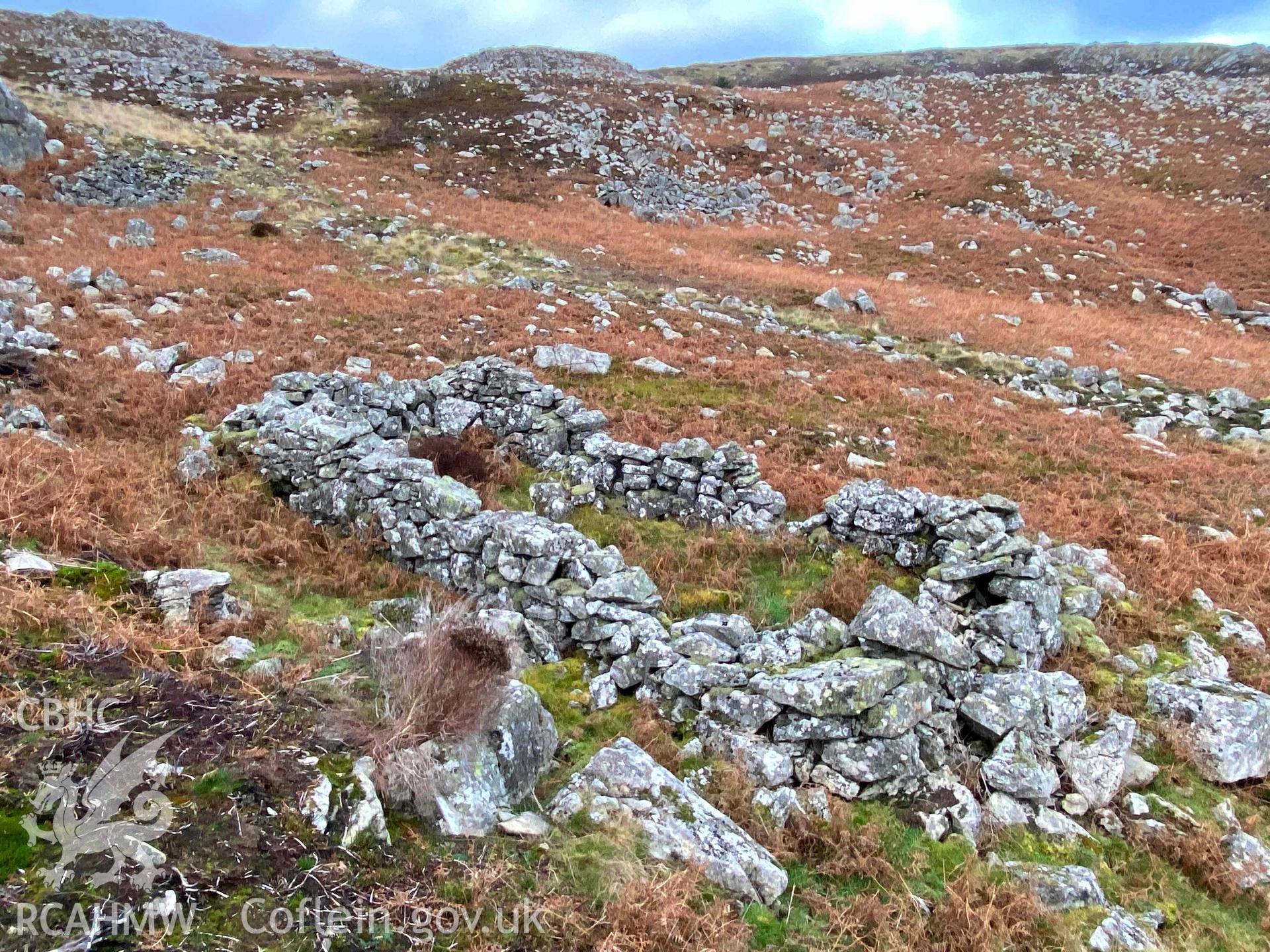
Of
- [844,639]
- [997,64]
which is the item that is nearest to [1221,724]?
[844,639]

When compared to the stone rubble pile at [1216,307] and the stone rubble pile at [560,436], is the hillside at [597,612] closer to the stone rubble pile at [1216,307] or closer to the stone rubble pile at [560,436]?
the stone rubble pile at [560,436]

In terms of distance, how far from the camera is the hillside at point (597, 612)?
4.11 metres

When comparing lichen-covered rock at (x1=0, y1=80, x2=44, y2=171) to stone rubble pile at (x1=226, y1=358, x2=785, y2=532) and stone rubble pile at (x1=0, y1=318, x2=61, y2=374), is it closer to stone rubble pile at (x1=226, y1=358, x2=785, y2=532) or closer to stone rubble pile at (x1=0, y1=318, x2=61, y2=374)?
stone rubble pile at (x1=0, y1=318, x2=61, y2=374)

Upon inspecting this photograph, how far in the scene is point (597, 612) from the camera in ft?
24.6

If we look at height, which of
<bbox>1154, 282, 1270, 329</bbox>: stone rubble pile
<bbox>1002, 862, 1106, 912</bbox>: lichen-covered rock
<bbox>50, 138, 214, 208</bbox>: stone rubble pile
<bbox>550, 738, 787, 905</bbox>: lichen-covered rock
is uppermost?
<bbox>50, 138, 214, 208</bbox>: stone rubble pile

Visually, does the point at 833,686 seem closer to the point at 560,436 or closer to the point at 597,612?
the point at 597,612

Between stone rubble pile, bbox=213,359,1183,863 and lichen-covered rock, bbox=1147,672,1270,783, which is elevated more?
stone rubble pile, bbox=213,359,1183,863

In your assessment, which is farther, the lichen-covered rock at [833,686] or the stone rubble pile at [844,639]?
the lichen-covered rock at [833,686]

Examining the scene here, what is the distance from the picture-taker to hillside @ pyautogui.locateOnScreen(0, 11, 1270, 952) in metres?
4.11

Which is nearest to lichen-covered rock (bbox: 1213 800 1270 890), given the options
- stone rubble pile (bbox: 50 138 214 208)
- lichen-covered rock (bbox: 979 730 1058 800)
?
lichen-covered rock (bbox: 979 730 1058 800)

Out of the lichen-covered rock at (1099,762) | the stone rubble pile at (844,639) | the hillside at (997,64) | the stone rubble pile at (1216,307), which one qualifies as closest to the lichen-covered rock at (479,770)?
the stone rubble pile at (844,639)

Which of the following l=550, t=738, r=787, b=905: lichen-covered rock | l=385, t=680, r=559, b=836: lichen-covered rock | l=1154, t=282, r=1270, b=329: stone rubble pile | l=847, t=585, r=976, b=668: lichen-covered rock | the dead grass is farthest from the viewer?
l=1154, t=282, r=1270, b=329: stone rubble pile

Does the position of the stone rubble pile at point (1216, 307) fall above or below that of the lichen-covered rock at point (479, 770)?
above

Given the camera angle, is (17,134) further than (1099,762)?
Yes
